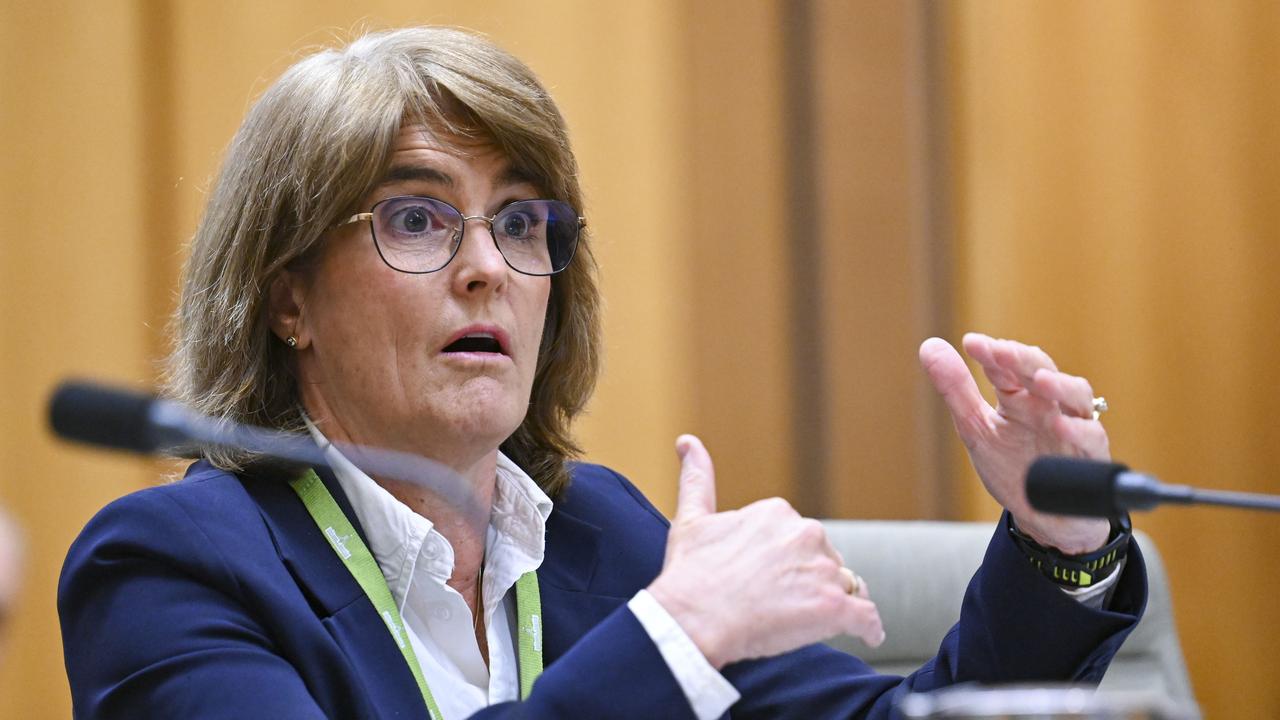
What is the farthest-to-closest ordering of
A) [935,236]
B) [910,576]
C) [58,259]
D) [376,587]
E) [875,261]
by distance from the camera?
[935,236] < [875,261] < [58,259] < [910,576] < [376,587]

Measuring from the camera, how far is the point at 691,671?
1.08 m

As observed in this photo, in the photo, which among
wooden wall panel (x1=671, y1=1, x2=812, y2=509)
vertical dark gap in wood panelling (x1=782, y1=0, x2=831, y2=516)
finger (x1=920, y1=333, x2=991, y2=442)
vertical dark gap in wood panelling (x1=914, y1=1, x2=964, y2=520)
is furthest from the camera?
vertical dark gap in wood panelling (x1=914, y1=1, x2=964, y2=520)

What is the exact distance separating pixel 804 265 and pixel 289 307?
5.66ft

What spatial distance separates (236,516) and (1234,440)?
260 cm

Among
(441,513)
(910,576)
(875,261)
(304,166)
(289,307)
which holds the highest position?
(304,166)

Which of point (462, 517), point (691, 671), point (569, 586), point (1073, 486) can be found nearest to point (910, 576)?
point (569, 586)

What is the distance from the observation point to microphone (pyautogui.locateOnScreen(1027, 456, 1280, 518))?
2.97 feet

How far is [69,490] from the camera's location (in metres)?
2.38

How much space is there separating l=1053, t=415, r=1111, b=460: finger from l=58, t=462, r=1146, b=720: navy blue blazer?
128mm

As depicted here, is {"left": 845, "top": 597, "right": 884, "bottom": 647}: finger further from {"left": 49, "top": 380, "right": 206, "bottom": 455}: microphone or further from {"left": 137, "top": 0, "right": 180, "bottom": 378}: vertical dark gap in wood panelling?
{"left": 137, "top": 0, "right": 180, "bottom": 378}: vertical dark gap in wood panelling

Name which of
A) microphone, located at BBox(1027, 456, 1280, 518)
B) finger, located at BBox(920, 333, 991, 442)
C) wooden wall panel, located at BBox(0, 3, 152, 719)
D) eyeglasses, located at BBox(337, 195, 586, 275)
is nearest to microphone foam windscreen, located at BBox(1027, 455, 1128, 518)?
Answer: microphone, located at BBox(1027, 456, 1280, 518)

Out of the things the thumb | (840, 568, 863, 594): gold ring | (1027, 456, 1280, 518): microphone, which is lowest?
(840, 568, 863, 594): gold ring

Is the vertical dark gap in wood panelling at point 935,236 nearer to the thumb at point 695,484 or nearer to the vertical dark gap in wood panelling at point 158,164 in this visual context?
the vertical dark gap in wood panelling at point 158,164

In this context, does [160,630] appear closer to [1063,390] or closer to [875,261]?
[1063,390]
